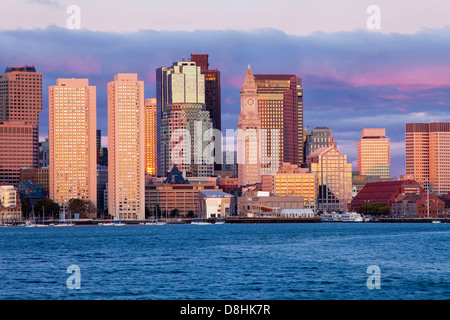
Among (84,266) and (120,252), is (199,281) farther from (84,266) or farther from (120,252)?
(120,252)

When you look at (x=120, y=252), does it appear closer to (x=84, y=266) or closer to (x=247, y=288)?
(x=84, y=266)

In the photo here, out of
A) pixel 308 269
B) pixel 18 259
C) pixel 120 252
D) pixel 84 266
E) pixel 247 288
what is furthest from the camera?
pixel 120 252

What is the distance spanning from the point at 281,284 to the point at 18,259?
3883cm

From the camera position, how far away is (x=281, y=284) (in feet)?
208

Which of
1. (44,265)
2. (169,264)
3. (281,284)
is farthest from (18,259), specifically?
(281,284)

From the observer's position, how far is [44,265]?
82812 millimetres

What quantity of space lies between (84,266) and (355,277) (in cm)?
2606

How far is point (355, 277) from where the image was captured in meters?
68.1

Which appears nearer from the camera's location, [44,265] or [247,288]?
[247,288]
